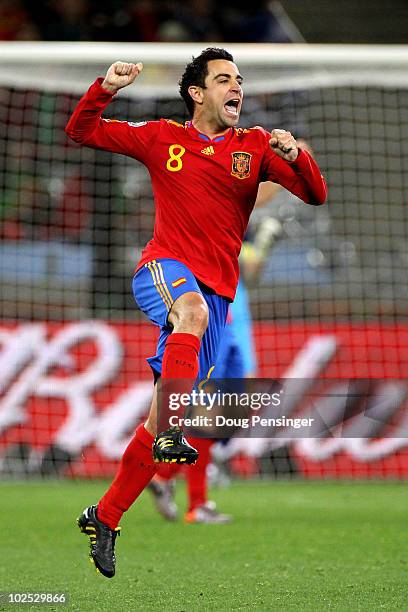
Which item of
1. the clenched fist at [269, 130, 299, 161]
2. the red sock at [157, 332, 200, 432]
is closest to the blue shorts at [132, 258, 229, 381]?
the red sock at [157, 332, 200, 432]

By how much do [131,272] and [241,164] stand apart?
20.7 ft

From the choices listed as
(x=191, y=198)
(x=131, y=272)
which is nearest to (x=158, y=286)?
(x=191, y=198)

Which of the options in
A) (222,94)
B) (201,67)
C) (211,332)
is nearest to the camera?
(211,332)

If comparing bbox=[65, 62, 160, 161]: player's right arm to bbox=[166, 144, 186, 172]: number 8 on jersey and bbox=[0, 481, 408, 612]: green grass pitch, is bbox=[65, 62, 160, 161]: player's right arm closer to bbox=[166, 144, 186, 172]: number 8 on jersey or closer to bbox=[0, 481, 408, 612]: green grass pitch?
bbox=[166, 144, 186, 172]: number 8 on jersey

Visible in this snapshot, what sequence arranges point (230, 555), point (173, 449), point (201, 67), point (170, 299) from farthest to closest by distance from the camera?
point (230, 555), point (201, 67), point (170, 299), point (173, 449)

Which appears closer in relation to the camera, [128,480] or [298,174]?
[128,480]

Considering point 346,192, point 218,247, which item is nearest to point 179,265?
point 218,247

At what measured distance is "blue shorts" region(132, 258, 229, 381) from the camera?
4.40 meters

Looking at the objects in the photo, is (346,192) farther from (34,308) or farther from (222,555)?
(222,555)

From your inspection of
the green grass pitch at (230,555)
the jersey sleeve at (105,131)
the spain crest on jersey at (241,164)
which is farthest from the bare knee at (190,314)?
the green grass pitch at (230,555)

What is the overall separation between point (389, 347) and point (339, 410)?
3.50 meters

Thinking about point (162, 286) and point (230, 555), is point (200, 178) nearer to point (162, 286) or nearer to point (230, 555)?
point (162, 286)

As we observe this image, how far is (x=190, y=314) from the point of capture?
14.1 ft

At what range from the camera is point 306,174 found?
4574 millimetres
